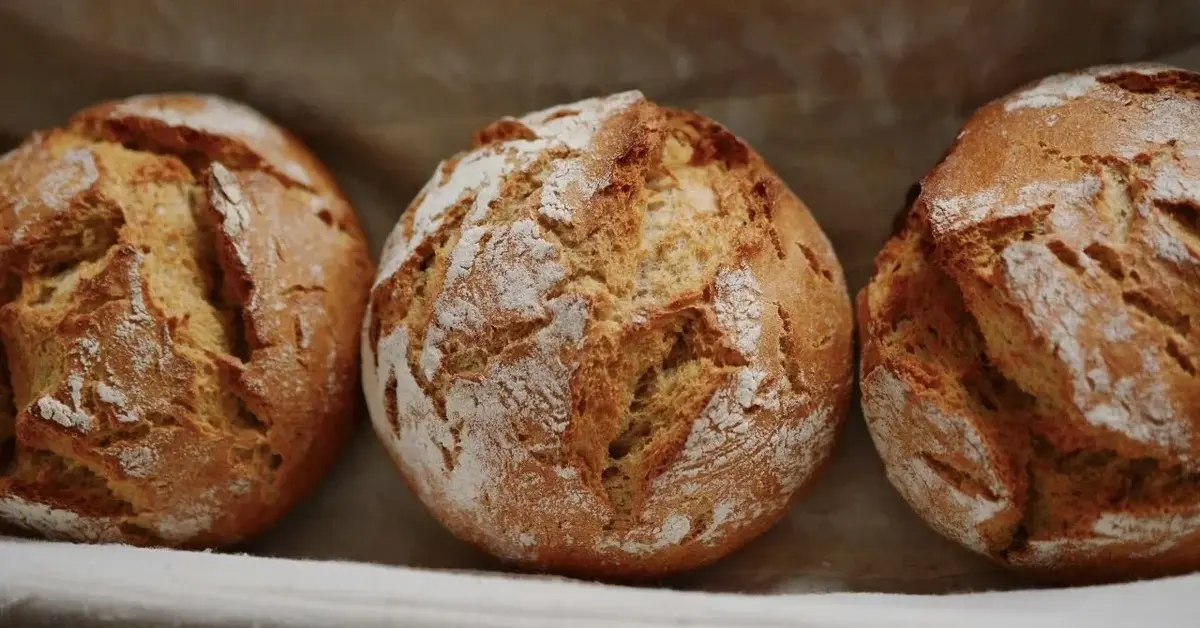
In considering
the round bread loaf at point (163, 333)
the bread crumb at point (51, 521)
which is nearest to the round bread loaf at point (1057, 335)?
the round bread loaf at point (163, 333)

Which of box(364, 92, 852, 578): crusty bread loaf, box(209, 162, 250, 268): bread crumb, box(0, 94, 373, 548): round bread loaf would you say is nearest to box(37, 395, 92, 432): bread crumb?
box(0, 94, 373, 548): round bread loaf

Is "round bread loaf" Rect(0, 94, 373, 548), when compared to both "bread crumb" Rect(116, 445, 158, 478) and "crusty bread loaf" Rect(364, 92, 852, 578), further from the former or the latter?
"crusty bread loaf" Rect(364, 92, 852, 578)

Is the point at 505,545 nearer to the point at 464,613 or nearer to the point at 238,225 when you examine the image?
the point at 464,613

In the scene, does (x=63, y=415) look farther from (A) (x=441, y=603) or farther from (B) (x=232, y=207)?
(A) (x=441, y=603)

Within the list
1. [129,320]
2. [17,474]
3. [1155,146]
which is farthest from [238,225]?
[1155,146]

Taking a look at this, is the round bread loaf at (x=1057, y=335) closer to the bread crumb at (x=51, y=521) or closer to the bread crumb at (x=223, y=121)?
the bread crumb at (x=223, y=121)

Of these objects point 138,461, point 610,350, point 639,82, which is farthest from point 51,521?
point 639,82
